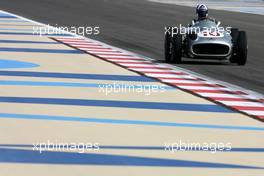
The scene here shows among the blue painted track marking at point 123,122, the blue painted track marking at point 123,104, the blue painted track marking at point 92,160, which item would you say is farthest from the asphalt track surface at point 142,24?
the blue painted track marking at point 92,160

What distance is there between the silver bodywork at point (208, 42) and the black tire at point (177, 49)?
0.15 m

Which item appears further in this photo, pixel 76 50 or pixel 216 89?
pixel 76 50

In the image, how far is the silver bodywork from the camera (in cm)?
1527

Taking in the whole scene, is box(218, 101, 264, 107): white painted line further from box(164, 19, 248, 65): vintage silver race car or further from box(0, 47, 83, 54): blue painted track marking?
box(0, 47, 83, 54): blue painted track marking

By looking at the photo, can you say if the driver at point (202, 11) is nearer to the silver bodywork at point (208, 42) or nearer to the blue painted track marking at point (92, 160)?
the silver bodywork at point (208, 42)

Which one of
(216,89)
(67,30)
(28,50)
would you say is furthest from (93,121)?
(67,30)

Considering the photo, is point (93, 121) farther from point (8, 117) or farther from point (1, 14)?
point (1, 14)

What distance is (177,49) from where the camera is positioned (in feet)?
51.8

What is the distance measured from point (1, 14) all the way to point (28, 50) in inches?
547

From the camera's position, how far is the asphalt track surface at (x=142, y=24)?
15117mm

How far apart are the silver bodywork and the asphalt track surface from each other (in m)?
0.29

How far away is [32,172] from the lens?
6730 millimetres

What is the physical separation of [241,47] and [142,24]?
1353 centimetres

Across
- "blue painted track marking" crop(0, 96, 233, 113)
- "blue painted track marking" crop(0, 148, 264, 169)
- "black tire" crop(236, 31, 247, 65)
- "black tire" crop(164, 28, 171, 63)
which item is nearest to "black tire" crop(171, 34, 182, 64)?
"black tire" crop(164, 28, 171, 63)
